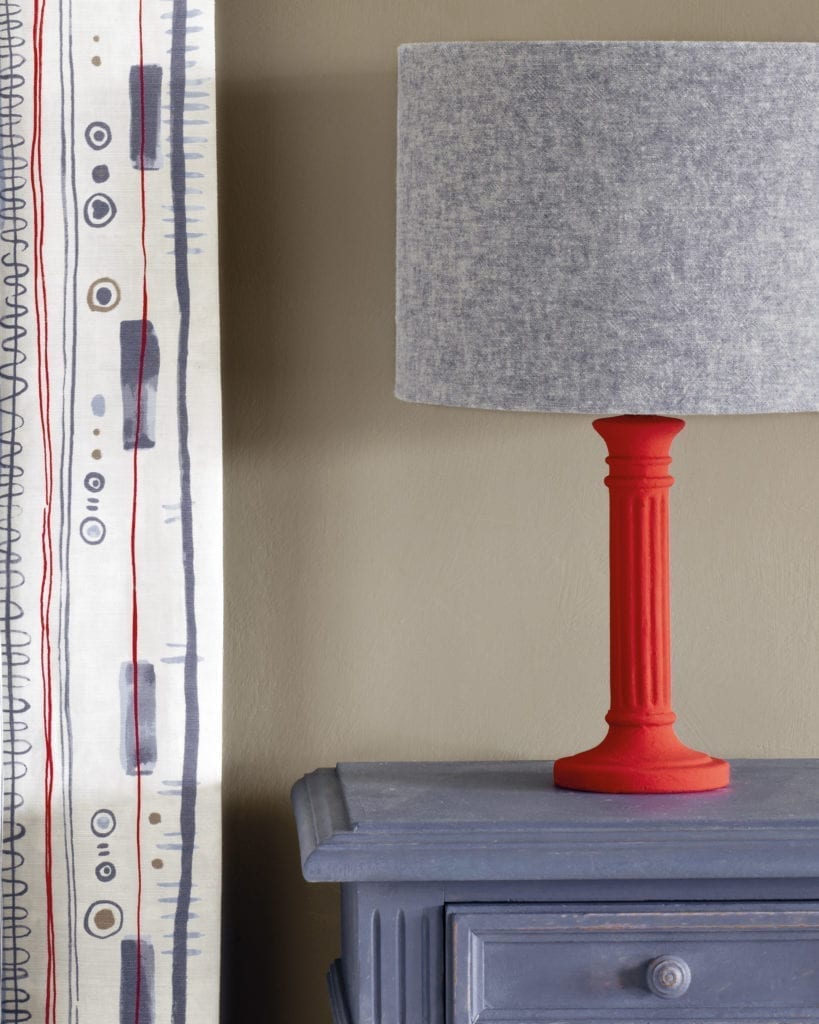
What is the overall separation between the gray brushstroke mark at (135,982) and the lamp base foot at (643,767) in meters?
0.47

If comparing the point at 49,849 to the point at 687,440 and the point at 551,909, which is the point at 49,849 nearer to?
the point at 551,909

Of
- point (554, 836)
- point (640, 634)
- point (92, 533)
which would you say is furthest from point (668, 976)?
point (92, 533)

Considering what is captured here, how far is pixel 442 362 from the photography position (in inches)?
44.2

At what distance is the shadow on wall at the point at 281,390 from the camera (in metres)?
1.45

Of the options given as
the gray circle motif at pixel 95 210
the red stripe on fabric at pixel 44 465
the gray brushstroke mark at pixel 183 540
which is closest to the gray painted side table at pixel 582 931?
the gray brushstroke mark at pixel 183 540

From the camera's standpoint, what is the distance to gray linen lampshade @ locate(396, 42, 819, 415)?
1.04m

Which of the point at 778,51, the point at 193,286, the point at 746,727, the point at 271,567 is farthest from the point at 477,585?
the point at 778,51

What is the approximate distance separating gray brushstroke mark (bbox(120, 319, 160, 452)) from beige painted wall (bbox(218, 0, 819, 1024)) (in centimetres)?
13

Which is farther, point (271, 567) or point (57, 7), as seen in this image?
point (271, 567)

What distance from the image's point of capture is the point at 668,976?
1.11 m

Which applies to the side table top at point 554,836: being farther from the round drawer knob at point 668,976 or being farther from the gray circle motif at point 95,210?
the gray circle motif at point 95,210

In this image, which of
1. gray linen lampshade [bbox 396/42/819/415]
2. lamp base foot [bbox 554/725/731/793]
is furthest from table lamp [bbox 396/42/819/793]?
lamp base foot [bbox 554/725/731/793]

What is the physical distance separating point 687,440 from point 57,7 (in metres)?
0.81

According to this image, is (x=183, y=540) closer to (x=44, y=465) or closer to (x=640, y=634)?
(x=44, y=465)
